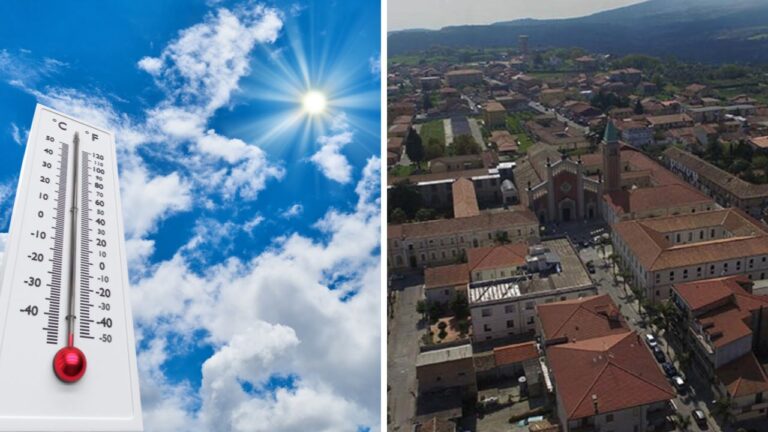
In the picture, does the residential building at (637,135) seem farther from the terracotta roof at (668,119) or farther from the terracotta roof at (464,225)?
the terracotta roof at (464,225)

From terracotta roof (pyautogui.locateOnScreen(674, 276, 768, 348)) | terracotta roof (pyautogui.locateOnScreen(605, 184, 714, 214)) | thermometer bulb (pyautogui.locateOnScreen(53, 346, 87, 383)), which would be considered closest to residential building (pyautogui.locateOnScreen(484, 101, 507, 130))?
terracotta roof (pyautogui.locateOnScreen(605, 184, 714, 214))

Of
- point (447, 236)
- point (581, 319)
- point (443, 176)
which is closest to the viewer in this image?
point (581, 319)

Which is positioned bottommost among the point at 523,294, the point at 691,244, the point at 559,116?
the point at 523,294

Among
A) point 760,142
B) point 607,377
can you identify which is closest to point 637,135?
point 760,142

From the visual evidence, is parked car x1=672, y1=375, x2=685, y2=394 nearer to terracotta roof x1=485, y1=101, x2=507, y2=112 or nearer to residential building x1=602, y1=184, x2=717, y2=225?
residential building x1=602, y1=184, x2=717, y2=225

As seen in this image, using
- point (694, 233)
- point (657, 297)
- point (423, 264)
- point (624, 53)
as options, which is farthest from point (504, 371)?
point (624, 53)

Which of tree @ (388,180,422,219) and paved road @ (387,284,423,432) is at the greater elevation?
tree @ (388,180,422,219)

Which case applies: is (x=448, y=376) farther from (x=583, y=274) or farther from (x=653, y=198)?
(x=653, y=198)
